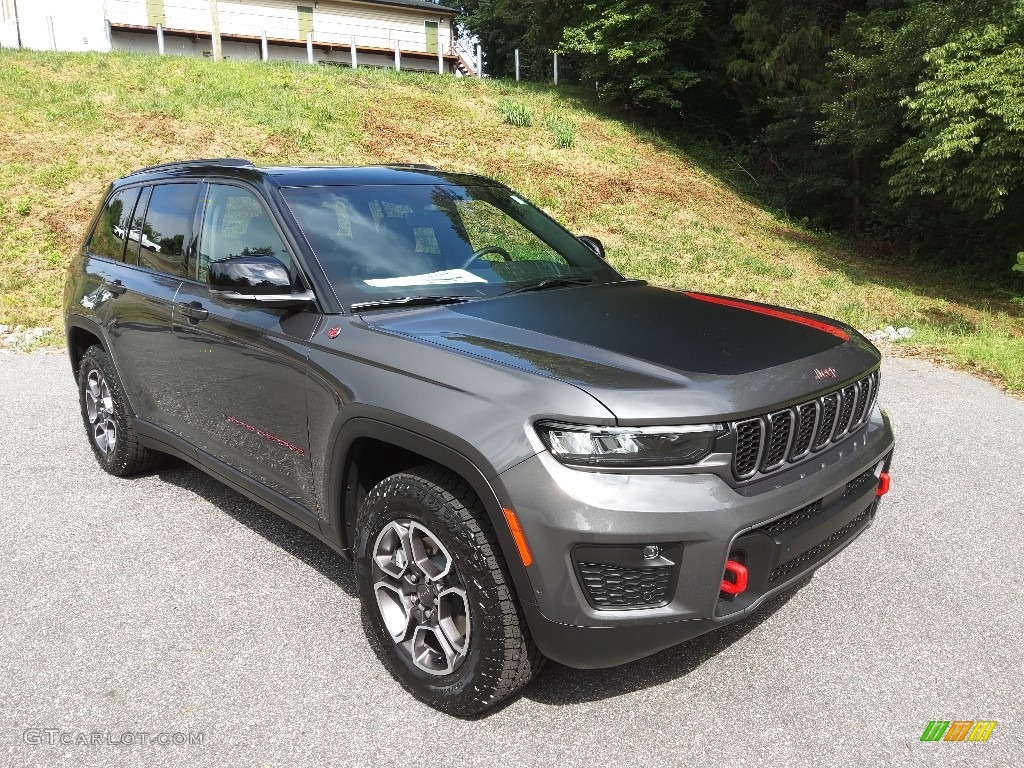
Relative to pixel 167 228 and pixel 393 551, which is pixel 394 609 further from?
pixel 167 228

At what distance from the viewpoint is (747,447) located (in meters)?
2.34

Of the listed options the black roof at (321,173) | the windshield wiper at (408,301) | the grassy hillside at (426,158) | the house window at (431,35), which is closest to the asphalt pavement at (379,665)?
the windshield wiper at (408,301)

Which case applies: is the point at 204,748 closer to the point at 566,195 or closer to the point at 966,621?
the point at 966,621

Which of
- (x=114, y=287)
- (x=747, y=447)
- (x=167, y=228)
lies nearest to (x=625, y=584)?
(x=747, y=447)

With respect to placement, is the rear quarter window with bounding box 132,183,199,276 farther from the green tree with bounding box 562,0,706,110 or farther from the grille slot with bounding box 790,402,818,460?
the green tree with bounding box 562,0,706,110

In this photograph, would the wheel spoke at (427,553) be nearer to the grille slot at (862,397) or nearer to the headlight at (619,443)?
the headlight at (619,443)

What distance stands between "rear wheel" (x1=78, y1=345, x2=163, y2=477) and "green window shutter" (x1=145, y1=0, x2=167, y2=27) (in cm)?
3736

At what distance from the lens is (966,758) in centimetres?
244

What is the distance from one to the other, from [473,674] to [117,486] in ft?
10.3

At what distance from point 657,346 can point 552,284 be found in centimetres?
101

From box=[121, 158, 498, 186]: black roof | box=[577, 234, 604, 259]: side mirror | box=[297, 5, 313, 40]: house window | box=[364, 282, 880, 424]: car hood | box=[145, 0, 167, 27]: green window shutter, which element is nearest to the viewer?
box=[364, 282, 880, 424]: car hood

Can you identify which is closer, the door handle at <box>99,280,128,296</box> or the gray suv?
the gray suv

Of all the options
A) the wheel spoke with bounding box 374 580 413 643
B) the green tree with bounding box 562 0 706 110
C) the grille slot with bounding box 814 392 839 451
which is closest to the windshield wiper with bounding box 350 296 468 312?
the wheel spoke with bounding box 374 580 413 643

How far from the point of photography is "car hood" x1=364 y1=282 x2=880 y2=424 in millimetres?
2279
